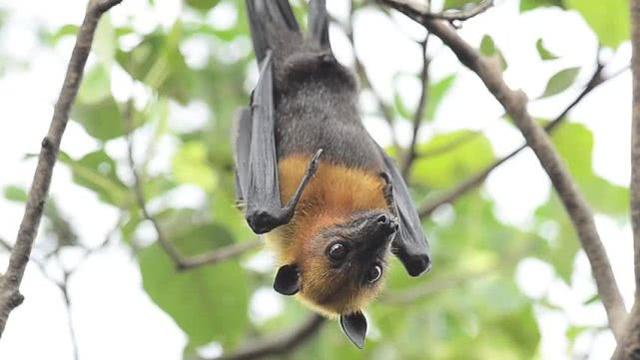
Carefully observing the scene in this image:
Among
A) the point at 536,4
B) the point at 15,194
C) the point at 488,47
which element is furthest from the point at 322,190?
the point at 15,194

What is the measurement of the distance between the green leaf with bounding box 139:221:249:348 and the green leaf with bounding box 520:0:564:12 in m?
2.29

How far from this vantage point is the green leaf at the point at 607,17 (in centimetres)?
523

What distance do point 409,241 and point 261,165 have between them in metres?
0.86

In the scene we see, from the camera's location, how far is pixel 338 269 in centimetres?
563

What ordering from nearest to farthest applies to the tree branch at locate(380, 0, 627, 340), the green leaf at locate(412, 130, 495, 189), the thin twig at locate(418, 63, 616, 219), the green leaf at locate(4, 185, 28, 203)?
the tree branch at locate(380, 0, 627, 340)
the thin twig at locate(418, 63, 616, 219)
the green leaf at locate(4, 185, 28, 203)
the green leaf at locate(412, 130, 495, 189)

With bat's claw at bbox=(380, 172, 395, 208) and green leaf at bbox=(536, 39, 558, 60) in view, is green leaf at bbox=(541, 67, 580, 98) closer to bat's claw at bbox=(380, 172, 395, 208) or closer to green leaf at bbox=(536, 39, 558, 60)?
green leaf at bbox=(536, 39, 558, 60)

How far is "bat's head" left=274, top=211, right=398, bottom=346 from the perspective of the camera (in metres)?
5.57

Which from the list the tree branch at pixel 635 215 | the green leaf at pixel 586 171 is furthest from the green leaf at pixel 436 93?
the tree branch at pixel 635 215

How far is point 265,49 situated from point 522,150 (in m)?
1.66

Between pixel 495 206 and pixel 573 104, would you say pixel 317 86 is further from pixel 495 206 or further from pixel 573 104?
pixel 495 206

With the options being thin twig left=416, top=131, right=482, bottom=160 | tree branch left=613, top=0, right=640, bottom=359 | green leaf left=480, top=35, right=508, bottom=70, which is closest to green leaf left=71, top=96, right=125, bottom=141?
thin twig left=416, top=131, right=482, bottom=160

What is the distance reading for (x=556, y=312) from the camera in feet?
25.6

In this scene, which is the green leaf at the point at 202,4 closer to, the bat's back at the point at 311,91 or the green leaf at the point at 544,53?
the bat's back at the point at 311,91

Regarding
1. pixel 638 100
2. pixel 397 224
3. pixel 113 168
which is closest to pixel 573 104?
pixel 397 224
